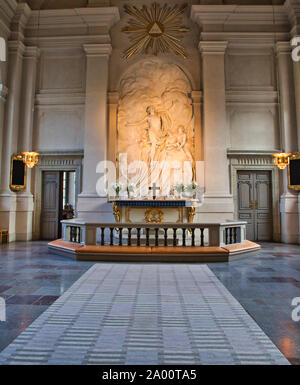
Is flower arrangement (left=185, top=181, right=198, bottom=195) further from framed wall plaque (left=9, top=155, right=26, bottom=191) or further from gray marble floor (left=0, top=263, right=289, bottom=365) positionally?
framed wall plaque (left=9, top=155, right=26, bottom=191)

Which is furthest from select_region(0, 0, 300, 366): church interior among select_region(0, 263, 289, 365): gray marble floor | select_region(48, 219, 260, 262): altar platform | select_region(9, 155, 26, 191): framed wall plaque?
select_region(0, 263, 289, 365): gray marble floor

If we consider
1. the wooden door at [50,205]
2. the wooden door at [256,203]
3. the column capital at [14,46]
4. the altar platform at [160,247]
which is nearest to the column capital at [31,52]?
the column capital at [14,46]

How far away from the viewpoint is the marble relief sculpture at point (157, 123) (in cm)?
1004

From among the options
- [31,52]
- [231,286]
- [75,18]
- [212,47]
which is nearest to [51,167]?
[31,52]

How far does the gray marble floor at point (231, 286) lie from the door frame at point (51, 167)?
12.2ft

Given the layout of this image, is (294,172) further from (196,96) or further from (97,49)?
(97,49)

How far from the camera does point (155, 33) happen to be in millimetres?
10273

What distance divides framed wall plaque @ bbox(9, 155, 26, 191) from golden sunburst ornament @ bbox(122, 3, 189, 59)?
18.1 feet

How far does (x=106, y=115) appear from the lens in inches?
395

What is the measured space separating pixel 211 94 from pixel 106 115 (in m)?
3.82

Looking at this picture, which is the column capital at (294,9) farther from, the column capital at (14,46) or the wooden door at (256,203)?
the column capital at (14,46)

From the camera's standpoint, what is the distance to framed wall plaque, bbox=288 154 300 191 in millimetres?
9281

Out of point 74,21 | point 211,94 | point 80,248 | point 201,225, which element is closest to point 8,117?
point 74,21

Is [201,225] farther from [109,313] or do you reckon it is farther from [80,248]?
[109,313]
